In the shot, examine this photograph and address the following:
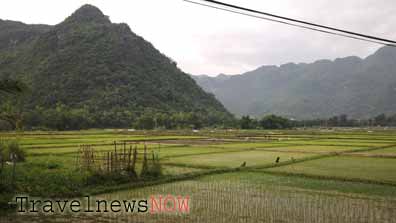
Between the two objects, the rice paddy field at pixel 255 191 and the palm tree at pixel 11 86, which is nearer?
the rice paddy field at pixel 255 191

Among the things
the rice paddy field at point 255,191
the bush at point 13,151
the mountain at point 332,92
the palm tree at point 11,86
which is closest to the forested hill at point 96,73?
the bush at point 13,151

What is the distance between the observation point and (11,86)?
10.7m

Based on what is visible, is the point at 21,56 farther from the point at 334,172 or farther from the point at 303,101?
the point at 303,101

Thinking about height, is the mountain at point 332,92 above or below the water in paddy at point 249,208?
above

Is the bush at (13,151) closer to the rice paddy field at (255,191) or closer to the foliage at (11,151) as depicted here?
the foliage at (11,151)

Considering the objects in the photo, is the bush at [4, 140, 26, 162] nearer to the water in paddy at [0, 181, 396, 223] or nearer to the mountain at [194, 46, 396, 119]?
the water in paddy at [0, 181, 396, 223]

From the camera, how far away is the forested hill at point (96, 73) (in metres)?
72.2

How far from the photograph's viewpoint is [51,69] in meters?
78.8

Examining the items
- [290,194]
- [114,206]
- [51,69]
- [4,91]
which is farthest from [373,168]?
[51,69]

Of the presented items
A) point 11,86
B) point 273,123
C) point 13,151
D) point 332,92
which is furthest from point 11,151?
point 332,92

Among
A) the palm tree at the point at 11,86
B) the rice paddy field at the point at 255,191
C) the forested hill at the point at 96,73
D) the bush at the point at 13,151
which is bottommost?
the rice paddy field at the point at 255,191

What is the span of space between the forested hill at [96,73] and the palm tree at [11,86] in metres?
51.1

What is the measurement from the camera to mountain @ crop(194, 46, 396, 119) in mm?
132500

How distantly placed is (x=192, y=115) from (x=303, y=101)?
9287cm
